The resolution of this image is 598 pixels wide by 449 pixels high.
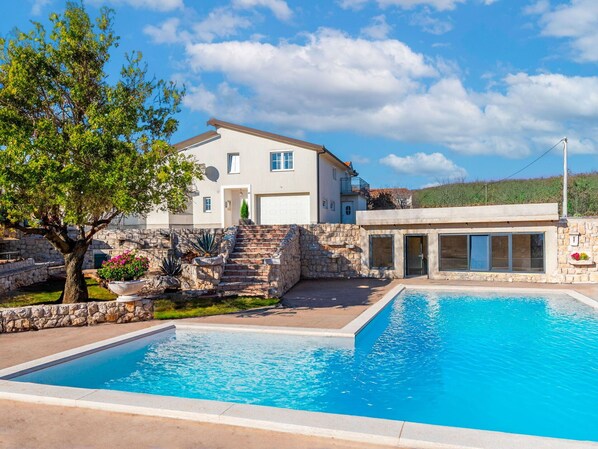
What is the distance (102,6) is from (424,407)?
1299 centimetres

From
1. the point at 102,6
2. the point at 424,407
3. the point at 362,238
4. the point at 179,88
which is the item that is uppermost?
the point at 102,6

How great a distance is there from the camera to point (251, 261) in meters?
18.5

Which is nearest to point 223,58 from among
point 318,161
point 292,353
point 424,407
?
point 318,161

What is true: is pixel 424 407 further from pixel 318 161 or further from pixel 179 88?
pixel 318 161

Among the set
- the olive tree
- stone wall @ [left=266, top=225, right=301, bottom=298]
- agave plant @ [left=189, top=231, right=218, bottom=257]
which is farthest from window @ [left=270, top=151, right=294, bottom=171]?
the olive tree

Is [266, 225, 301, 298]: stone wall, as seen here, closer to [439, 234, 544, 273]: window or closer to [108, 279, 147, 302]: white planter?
[108, 279, 147, 302]: white planter

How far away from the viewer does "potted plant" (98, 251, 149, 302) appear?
11.9 m

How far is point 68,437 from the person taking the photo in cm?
511

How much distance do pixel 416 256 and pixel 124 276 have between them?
1433 cm

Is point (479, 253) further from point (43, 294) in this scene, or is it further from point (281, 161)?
point (43, 294)

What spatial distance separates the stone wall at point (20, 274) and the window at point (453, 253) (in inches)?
706

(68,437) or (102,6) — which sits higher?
(102,6)

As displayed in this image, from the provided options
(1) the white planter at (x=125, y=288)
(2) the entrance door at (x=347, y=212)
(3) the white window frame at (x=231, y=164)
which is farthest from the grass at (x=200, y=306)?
(2) the entrance door at (x=347, y=212)

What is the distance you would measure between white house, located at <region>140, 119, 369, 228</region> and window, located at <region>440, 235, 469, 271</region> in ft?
27.9
